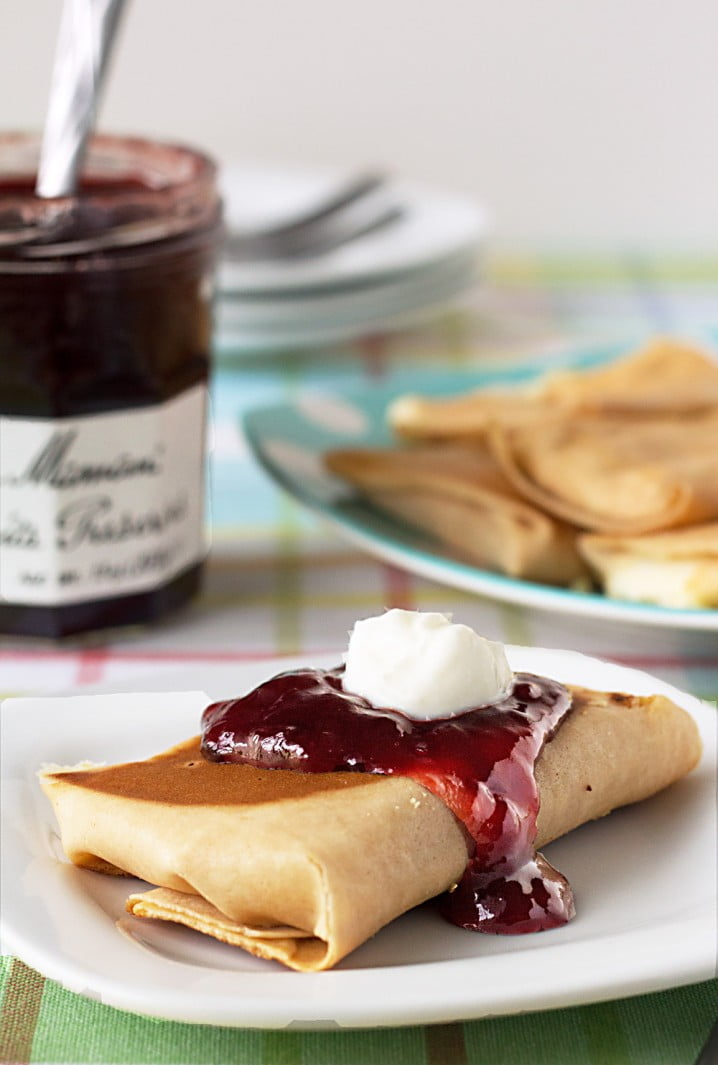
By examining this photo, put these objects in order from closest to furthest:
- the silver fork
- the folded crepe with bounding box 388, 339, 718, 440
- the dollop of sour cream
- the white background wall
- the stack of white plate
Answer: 1. the dollop of sour cream
2. the folded crepe with bounding box 388, 339, 718, 440
3. the stack of white plate
4. the silver fork
5. the white background wall

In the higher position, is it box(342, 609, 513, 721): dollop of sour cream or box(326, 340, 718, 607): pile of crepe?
box(342, 609, 513, 721): dollop of sour cream

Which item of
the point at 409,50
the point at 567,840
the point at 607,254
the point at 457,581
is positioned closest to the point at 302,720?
the point at 567,840

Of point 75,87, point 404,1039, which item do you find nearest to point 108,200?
point 75,87

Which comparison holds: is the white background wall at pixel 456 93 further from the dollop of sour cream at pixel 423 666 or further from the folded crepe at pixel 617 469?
the dollop of sour cream at pixel 423 666

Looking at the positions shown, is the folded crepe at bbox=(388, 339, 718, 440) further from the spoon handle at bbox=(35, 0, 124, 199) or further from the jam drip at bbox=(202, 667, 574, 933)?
the jam drip at bbox=(202, 667, 574, 933)

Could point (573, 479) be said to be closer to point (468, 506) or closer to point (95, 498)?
point (468, 506)

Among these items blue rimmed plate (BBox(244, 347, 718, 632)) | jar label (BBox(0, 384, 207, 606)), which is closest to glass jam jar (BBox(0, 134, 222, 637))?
jar label (BBox(0, 384, 207, 606))

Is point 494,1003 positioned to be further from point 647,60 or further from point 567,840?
point 647,60

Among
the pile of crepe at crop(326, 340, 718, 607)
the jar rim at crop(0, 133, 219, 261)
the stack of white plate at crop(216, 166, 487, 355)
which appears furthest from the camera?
the stack of white plate at crop(216, 166, 487, 355)

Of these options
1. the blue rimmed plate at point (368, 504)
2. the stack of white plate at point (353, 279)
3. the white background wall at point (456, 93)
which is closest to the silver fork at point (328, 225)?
the stack of white plate at point (353, 279)
